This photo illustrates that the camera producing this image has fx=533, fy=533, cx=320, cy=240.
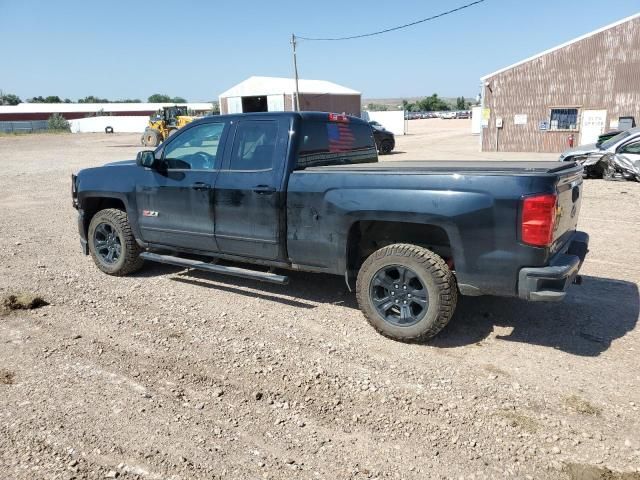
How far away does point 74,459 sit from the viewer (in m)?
2.96

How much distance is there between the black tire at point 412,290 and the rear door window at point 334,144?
127 centimetres

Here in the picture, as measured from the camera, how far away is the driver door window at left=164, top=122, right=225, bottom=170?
17.8ft

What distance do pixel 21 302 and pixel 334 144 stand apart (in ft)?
11.8

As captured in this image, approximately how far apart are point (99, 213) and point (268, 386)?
12.4 ft

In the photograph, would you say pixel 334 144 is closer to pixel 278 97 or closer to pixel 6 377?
→ pixel 6 377

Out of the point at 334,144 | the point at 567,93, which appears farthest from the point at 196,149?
the point at 567,93

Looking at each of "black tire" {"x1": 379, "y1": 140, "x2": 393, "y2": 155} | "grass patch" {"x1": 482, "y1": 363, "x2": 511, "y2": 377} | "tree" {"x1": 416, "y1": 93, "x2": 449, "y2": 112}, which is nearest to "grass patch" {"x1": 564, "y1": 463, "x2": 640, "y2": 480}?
"grass patch" {"x1": 482, "y1": 363, "x2": 511, "y2": 377}

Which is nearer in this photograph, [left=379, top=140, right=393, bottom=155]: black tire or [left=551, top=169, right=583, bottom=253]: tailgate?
[left=551, top=169, right=583, bottom=253]: tailgate

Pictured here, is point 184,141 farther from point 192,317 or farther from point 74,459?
point 74,459

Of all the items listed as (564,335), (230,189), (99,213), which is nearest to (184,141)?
(230,189)

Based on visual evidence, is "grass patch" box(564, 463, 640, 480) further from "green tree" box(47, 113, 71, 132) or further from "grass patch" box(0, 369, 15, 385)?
"green tree" box(47, 113, 71, 132)

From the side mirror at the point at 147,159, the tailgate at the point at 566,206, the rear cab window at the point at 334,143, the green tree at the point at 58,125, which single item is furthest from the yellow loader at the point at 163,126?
the green tree at the point at 58,125

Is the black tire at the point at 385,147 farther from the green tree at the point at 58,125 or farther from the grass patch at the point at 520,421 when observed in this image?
the green tree at the point at 58,125

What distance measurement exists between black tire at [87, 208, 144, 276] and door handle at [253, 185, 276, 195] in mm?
2067
